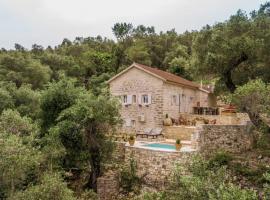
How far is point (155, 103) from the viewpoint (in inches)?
1230

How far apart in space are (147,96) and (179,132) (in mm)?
4817

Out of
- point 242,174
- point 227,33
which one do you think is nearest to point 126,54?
point 227,33

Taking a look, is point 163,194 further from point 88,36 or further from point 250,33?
point 88,36

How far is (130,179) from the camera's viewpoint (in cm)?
2256

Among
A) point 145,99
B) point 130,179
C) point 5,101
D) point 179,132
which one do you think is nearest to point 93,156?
point 130,179

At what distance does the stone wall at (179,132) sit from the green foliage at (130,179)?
699 centimetres

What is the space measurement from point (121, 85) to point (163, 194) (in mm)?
21134

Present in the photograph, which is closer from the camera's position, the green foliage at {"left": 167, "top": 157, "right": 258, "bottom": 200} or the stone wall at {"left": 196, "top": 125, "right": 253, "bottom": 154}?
the green foliage at {"left": 167, "top": 157, "right": 258, "bottom": 200}

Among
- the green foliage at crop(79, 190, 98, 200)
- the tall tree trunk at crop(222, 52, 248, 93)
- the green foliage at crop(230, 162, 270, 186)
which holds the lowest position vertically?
the green foliage at crop(79, 190, 98, 200)

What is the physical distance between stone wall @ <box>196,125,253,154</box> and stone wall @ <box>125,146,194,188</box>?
1912 millimetres

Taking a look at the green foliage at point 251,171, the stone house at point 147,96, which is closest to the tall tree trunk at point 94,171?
the green foliage at point 251,171

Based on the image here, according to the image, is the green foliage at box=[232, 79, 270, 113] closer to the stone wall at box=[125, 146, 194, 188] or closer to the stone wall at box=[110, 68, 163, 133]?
the stone wall at box=[125, 146, 194, 188]

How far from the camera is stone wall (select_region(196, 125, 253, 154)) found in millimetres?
22266

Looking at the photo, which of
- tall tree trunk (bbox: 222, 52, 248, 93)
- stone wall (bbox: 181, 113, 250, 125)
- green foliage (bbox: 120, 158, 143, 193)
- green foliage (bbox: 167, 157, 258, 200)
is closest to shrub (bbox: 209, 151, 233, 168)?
green foliage (bbox: 120, 158, 143, 193)
